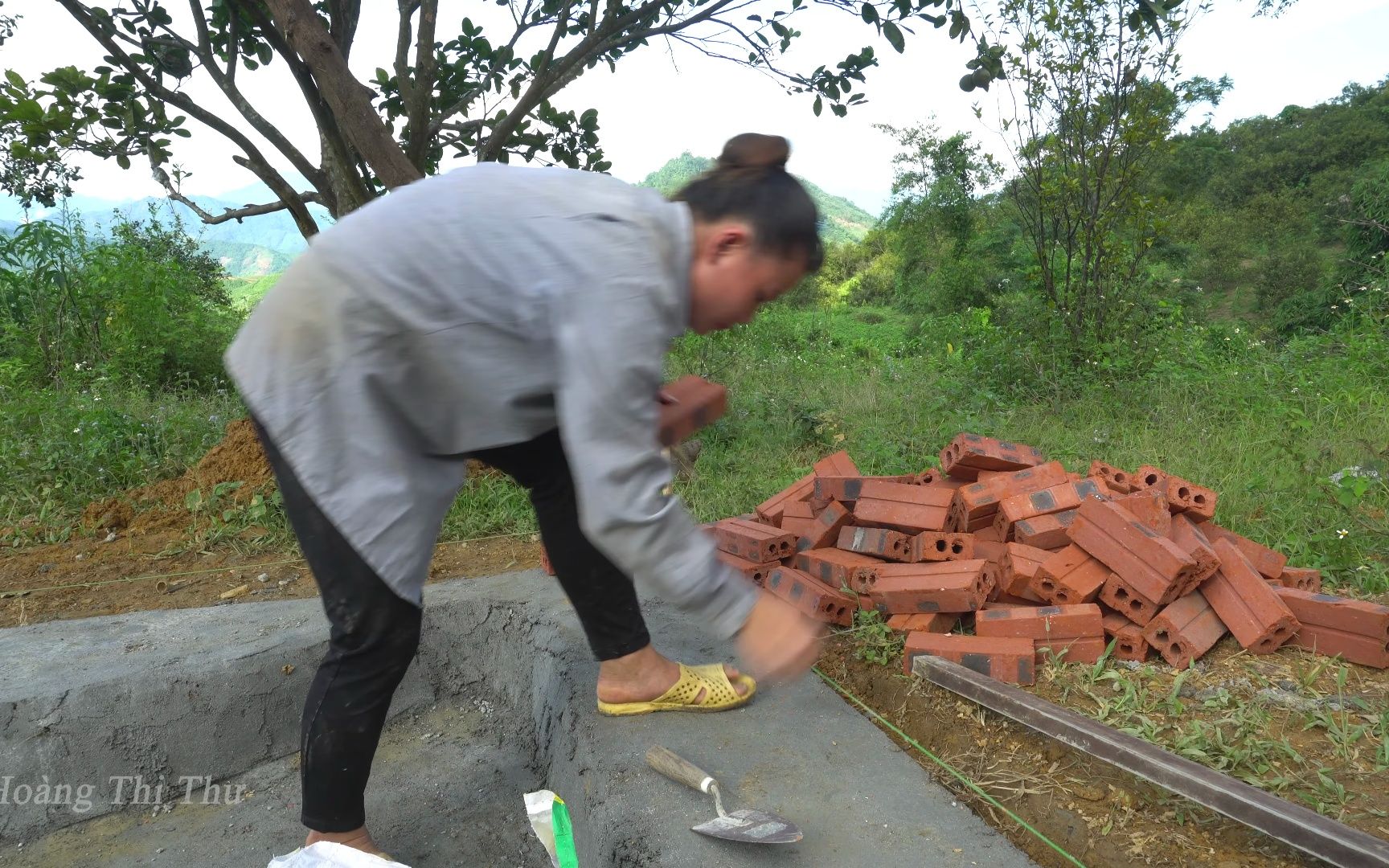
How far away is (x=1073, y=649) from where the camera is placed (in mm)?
2584

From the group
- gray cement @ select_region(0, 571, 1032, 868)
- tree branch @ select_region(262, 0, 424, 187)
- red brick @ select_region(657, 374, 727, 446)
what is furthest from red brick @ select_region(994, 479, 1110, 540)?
tree branch @ select_region(262, 0, 424, 187)

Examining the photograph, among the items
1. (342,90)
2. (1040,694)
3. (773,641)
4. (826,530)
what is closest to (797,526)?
(826,530)

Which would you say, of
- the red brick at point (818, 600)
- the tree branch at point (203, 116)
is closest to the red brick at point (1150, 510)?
the red brick at point (818, 600)

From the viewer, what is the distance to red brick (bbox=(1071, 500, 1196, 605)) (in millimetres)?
2529

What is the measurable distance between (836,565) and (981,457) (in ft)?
2.54

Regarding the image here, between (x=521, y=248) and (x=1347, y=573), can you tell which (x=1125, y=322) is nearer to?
(x=1347, y=573)

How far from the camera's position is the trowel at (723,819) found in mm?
1732

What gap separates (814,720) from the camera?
2252 mm

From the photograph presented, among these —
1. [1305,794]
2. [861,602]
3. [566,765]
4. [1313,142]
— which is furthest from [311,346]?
[1313,142]

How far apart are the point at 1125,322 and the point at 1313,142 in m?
17.7

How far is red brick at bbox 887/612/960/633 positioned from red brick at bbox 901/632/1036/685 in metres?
0.11

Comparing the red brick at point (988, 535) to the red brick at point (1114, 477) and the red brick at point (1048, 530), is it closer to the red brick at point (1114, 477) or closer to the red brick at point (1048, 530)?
the red brick at point (1048, 530)

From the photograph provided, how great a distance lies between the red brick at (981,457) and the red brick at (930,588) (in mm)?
605

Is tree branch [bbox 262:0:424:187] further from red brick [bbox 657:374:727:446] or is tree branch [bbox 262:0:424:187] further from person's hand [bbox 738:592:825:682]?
person's hand [bbox 738:592:825:682]
